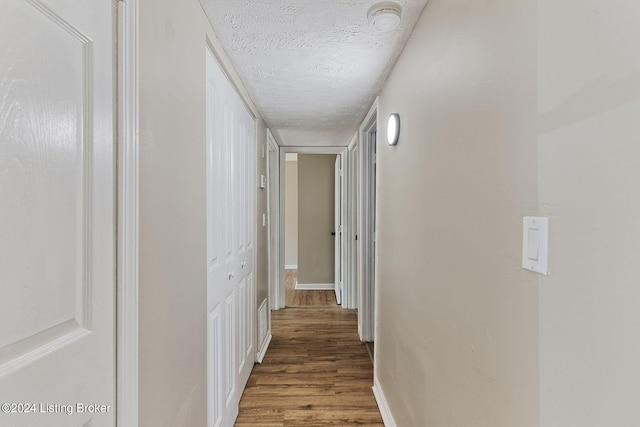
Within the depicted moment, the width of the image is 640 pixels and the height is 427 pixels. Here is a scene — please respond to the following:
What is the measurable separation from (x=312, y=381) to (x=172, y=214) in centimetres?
184

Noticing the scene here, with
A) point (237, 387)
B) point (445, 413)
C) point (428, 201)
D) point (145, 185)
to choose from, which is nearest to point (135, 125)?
point (145, 185)

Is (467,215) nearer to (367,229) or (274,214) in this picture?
(367,229)

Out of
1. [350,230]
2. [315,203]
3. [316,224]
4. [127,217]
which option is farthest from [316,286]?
[127,217]

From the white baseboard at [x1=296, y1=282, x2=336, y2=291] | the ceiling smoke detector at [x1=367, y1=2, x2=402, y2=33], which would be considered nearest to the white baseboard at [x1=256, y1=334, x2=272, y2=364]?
the white baseboard at [x1=296, y1=282, x2=336, y2=291]

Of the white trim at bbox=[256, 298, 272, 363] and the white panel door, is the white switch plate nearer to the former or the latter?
the white panel door

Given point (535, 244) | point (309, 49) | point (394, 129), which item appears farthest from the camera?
point (394, 129)

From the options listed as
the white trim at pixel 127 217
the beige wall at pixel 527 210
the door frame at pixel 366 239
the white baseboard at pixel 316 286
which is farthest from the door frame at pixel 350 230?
the white trim at pixel 127 217

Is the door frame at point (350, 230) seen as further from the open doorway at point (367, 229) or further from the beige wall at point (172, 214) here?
the beige wall at point (172, 214)

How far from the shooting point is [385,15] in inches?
49.6

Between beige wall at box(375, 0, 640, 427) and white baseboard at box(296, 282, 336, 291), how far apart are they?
145 inches

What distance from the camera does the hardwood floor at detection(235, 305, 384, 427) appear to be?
77.0 inches

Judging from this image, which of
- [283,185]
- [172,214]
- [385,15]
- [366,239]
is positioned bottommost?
[366,239]

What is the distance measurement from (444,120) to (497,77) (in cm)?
33

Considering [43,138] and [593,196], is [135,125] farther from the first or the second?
[593,196]
